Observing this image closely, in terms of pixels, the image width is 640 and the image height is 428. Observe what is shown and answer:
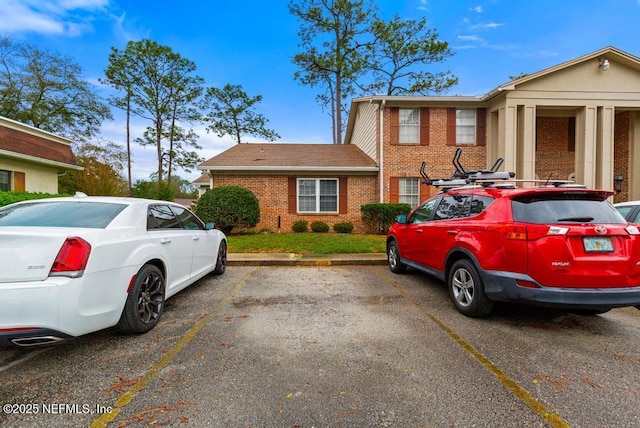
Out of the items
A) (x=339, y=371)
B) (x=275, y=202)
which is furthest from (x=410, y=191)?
(x=339, y=371)

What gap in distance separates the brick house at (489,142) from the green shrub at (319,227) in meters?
0.46

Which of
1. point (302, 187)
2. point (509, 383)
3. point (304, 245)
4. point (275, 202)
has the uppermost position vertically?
point (302, 187)

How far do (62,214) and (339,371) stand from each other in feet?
10.6

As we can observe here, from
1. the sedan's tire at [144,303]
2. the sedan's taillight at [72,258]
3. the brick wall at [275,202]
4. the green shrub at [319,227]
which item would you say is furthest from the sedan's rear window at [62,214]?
the brick wall at [275,202]

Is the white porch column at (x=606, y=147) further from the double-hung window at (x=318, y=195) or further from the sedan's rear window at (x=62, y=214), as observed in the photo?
the sedan's rear window at (x=62, y=214)

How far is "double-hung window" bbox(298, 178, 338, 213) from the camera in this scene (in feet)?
40.3

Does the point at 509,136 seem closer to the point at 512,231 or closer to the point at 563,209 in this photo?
the point at 563,209

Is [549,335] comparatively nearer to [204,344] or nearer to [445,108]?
[204,344]

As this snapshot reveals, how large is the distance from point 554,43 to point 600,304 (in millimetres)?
16583

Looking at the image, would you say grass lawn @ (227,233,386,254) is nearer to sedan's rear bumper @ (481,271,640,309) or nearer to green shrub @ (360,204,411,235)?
green shrub @ (360,204,411,235)

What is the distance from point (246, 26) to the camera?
15.4m

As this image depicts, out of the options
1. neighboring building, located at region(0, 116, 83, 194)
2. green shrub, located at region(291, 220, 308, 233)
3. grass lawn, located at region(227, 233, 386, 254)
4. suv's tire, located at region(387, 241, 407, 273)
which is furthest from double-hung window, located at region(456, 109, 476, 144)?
neighboring building, located at region(0, 116, 83, 194)

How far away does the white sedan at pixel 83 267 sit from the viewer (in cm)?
220

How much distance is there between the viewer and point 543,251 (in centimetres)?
291
